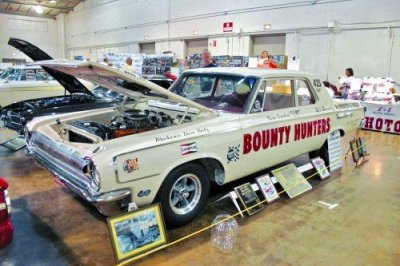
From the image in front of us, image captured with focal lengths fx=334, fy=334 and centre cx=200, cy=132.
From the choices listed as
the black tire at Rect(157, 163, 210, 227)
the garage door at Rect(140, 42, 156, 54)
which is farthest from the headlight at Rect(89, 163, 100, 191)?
the garage door at Rect(140, 42, 156, 54)

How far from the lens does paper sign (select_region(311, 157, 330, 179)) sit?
4.73m

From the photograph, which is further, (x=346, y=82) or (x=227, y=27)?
(x=227, y=27)

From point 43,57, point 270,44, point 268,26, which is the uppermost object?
point 268,26

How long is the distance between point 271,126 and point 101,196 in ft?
6.84

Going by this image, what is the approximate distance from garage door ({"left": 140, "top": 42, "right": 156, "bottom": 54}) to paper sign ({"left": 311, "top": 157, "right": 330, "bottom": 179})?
49.6ft

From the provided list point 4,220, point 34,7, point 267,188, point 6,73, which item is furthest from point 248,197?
point 34,7

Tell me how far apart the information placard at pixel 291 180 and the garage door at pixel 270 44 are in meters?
9.28

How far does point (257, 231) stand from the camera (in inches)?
128

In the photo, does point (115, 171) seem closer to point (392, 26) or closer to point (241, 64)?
point (392, 26)

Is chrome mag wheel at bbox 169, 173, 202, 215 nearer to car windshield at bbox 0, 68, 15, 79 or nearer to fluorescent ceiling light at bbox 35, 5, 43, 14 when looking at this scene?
car windshield at bbox 0, 68, 15, 79

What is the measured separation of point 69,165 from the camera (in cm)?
302

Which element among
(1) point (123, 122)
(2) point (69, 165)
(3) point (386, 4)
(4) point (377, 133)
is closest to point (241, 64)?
(3) point (386, 4)

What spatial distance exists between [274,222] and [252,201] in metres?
0.33

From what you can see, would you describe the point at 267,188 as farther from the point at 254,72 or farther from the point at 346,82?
the point at 346,82
